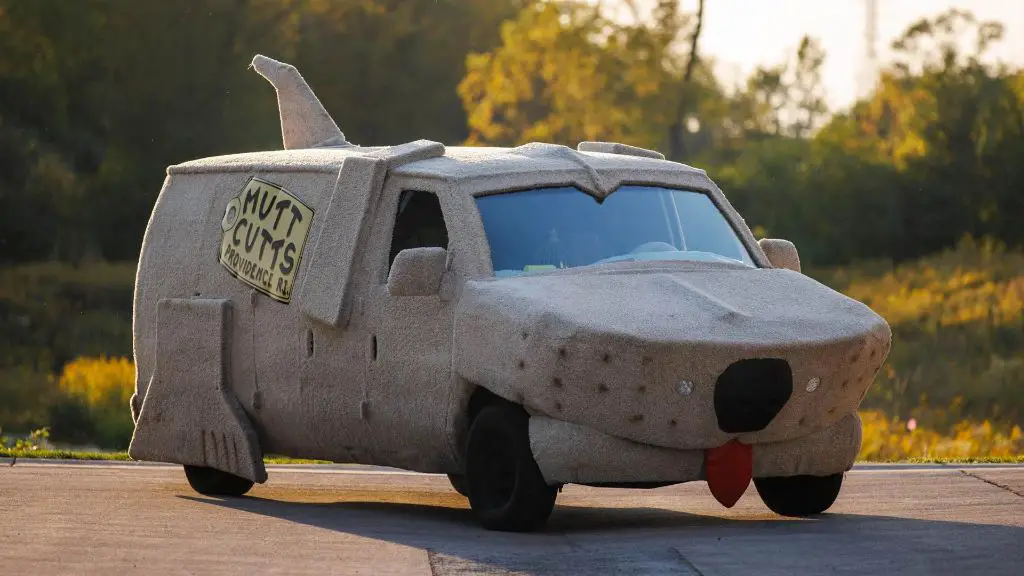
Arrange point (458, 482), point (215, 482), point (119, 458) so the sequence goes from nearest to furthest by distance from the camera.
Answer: point (215, 482) → point (458, 482) → point (119, 458)

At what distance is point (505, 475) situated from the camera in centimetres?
1088

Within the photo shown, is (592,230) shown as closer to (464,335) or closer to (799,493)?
(464,335)

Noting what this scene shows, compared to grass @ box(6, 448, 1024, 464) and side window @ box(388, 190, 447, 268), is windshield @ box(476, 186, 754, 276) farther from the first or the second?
grass @ box(6, 448, 1024, 464)

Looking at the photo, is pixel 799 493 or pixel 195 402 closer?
pixel 799 493

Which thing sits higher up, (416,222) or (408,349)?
(416,222)

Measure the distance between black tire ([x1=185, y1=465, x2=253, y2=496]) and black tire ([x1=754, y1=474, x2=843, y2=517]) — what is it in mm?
3635

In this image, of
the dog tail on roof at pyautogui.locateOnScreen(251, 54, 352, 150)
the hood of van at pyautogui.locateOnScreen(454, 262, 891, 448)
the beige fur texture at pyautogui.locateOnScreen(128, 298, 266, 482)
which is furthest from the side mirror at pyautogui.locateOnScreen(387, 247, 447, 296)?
the dog tail on roof at pyautogui.locateOnScreen(251, 54, 352, 150)

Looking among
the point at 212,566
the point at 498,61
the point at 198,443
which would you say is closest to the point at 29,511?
the point at 198,443

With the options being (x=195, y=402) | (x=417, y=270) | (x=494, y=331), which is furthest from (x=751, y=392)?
(x=195, y=402)

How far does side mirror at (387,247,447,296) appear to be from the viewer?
11.1m

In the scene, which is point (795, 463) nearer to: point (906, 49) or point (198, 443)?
point (198, 443)

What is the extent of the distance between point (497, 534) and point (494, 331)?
1.00 metres

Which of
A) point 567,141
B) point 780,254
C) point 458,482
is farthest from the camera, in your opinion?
point 567,141

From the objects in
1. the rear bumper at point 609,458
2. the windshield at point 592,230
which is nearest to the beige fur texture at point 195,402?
the windshield at point 592,230
